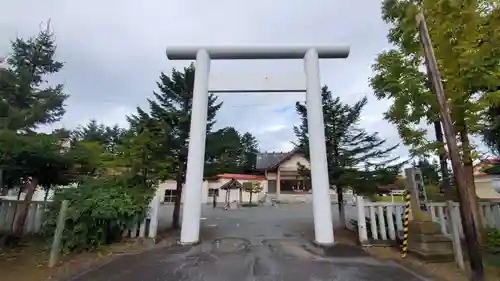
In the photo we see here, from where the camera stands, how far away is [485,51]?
5.84 m

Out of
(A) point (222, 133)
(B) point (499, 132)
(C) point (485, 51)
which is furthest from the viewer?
(A) point (222, 133)

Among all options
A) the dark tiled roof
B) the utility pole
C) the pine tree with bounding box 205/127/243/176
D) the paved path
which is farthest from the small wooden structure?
the utility pole

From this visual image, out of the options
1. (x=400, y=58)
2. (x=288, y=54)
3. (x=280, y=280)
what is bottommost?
(x=280, y=280)

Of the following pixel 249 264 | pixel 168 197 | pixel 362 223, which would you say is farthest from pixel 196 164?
pixel 168 197

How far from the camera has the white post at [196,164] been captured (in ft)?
23.6

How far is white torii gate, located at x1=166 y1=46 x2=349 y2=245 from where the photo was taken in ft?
23.7

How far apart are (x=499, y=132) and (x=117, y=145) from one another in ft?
34.6

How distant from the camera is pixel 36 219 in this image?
759 cm

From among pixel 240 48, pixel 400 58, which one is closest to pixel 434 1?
pixel 400 58

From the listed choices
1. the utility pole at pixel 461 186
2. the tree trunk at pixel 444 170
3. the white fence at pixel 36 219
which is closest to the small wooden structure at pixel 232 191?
the white fence at pixel 36 219

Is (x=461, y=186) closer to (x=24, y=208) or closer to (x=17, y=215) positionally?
(x=24, y=208)

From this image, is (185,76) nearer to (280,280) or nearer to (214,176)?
(214,176)

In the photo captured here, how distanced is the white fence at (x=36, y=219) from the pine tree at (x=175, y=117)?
199cm

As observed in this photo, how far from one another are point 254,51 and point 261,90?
1188 millimetres
